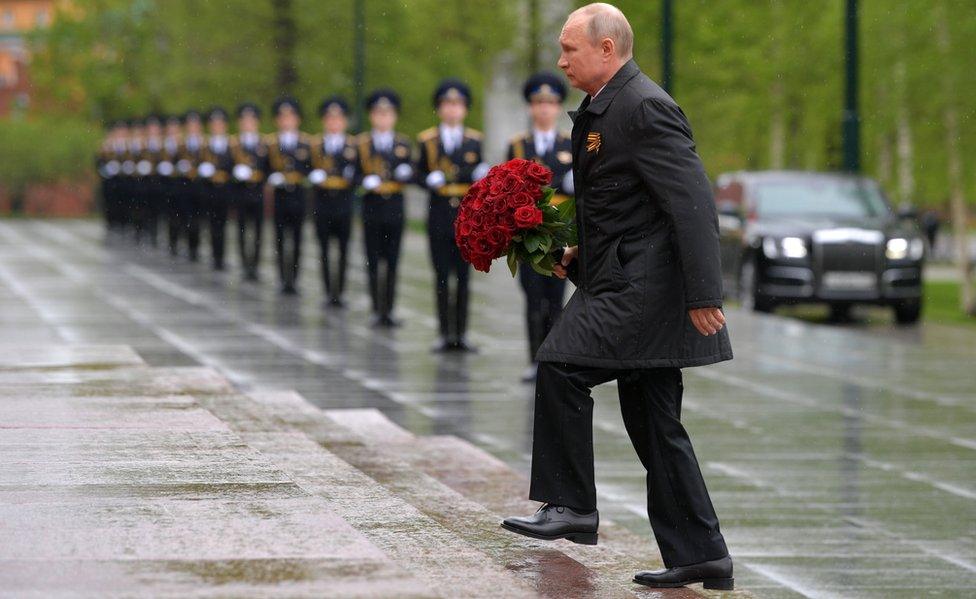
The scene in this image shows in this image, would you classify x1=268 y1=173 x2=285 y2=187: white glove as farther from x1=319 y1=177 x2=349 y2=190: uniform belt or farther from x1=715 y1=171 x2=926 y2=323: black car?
x1=715 y1=171 x2=926 y2=323: black car

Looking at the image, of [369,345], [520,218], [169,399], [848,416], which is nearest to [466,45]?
[369,345]

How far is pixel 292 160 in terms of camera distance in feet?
81.1

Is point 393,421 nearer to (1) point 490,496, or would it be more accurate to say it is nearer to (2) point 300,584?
(1) point 490,496

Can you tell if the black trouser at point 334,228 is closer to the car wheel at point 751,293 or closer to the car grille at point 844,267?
the car wheel at point 751,293

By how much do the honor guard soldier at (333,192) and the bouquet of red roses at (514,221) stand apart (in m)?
15.5

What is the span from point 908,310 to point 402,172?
6051mm

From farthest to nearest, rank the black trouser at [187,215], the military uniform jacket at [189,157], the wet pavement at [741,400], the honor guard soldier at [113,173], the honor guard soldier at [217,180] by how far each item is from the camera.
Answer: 1. the honor guard soldier at [113,173]
2. the military uniform jacket at [189,157]
3. the black trouser at [187,215]
4. the honor guard soldier at [217,180]
5. the wet pavement at [741,400]

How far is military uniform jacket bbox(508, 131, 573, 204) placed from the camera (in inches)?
547

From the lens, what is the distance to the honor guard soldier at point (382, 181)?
64.0 ft

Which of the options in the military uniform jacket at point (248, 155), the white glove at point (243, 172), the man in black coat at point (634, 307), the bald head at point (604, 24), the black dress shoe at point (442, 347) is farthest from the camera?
the white glove at point (243, 172)

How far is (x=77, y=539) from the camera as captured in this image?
5.36 m

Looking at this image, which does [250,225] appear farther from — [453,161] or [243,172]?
[453,161]

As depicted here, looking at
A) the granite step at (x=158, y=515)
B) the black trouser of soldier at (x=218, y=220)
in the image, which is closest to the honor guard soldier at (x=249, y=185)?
the black trouser of soldier at (x=218, y=220)

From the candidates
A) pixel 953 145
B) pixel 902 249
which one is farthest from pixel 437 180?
pixel 953 145
